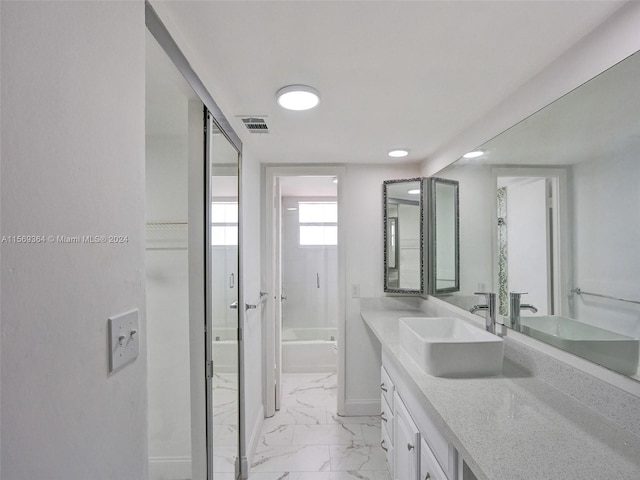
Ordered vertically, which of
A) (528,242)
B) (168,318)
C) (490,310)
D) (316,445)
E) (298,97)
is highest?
(298,97)

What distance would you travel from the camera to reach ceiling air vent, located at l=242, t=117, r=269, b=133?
73.4 inches

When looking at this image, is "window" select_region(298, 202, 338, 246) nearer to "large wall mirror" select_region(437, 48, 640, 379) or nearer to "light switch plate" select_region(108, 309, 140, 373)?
"large wall mirror" select_region(437, 48, 640, 379)

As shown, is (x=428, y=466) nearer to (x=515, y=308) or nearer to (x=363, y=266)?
(x=515, y=308)

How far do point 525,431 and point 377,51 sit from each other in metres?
1.40

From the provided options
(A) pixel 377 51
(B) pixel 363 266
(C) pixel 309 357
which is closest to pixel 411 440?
(B) pixel 363 266

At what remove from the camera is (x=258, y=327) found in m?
2.60

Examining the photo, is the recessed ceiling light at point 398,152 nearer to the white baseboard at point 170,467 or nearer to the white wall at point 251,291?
the white wall at point 251,291

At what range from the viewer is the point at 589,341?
44.1 inches

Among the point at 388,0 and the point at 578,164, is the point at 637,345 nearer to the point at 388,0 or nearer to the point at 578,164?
the point at 578,164

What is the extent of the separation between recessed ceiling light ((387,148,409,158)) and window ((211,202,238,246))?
51.2 inches

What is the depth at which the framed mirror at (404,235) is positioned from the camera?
2.69 meters

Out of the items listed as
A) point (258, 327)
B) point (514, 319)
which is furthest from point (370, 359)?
point (514, 319)

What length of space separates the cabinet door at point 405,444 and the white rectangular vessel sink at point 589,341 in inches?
27.6

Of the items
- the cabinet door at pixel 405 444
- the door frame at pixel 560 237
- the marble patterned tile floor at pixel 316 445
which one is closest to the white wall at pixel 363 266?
the marble patterned tile floor at pixel 316 445
